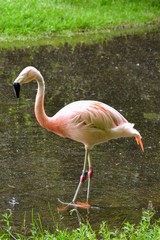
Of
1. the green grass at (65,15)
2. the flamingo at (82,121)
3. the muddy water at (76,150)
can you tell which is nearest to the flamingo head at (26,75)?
the flamingo at (82,121)

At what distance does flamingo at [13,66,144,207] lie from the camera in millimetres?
6387

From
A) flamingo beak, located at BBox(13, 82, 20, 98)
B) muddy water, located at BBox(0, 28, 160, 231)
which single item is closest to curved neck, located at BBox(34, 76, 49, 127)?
flamingo beak, located at BBox(13, 82, 20, 98)

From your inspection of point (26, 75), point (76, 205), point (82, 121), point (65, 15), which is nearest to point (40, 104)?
point (26, 75)

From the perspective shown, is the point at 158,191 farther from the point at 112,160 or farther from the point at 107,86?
the point at 107,86

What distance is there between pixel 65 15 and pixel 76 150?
33.5 ft

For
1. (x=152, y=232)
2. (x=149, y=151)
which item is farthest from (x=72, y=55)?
(x=152, y=232)

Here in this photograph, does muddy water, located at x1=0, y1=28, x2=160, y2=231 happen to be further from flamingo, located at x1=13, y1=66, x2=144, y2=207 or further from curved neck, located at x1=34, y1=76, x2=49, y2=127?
curved neck, located at x1=34, y1=76, x2=49, y2=127

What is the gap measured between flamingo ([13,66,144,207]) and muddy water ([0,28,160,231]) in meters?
0.37

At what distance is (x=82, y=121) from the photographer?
21.1ft

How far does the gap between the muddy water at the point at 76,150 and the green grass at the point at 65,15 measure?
8.86ft

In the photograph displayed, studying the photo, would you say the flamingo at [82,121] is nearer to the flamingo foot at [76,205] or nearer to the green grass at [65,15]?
the flamingo foot at [76,205]

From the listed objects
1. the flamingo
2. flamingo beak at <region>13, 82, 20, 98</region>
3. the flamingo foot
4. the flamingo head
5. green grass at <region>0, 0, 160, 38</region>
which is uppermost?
the flamingo head

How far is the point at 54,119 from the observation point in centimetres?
644

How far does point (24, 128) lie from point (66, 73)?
4068mm
